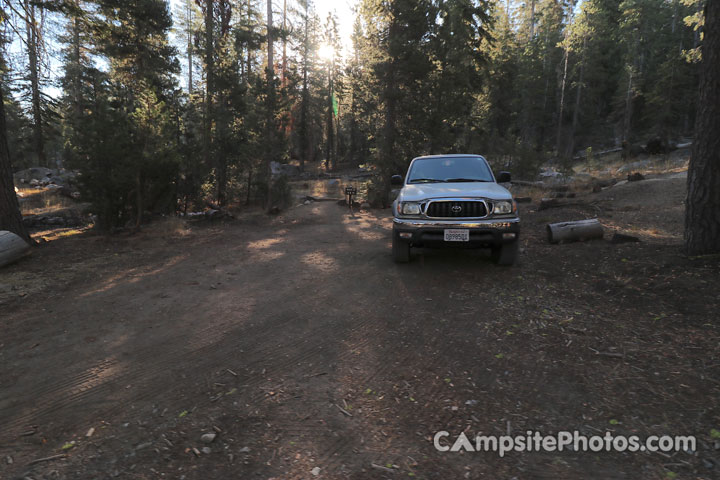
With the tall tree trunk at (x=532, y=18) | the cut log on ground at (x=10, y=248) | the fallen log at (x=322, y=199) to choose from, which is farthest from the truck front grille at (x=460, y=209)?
the tall tree trunk at (x=532, y=18)

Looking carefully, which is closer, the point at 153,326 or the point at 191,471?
the point at 191,471

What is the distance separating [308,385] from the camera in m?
3.14

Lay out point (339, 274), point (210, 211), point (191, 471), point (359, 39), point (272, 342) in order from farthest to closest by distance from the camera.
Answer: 1. point (359, 39)
2. point (210, 211)
3. point (339, 274)
4. point (272, 342)
5. point (191, 471)

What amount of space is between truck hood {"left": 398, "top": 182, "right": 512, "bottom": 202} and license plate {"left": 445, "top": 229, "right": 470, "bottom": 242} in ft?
2.12

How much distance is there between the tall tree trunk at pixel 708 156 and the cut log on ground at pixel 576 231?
208cm

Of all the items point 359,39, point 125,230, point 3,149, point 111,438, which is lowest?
point 111,438

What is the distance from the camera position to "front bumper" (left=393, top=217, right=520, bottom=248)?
5.78m

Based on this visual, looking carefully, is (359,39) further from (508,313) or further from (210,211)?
(508,313)

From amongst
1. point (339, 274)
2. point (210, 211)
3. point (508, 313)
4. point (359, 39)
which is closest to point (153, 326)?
point (339, 274)

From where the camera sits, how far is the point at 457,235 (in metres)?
5.77

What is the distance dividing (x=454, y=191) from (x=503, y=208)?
0.86m

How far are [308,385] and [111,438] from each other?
1442 mm

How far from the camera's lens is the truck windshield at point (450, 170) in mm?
7224

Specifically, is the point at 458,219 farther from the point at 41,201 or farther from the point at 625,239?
the point at 41,201
